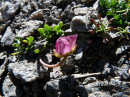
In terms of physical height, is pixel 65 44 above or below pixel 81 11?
below

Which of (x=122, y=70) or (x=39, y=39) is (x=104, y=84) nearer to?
(x=122, y=70)

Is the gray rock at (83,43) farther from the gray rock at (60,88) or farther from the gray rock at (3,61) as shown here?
the gray rock at (3,61)

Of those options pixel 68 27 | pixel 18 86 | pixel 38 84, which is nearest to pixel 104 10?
pixel 68 27

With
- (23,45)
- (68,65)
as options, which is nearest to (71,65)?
(68,65)

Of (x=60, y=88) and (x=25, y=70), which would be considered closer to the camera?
(x=60, y=88)

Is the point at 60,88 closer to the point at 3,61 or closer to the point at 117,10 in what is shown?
the point at 3,61

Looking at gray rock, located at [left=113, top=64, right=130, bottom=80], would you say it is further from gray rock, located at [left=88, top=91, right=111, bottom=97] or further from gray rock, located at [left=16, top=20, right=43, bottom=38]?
gray rock, located at [left=16, top=20, right=43, bottom=38]

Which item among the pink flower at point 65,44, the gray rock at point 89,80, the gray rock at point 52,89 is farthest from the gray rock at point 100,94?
the pink flower at point 65,44
